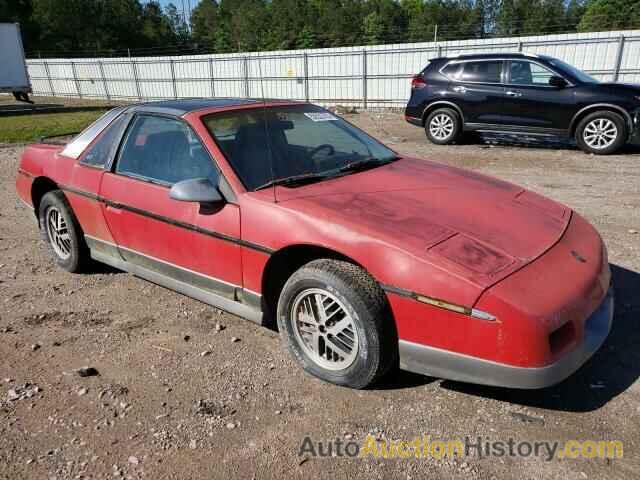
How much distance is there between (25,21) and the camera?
59844 mm

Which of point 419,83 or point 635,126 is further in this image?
point 419,83

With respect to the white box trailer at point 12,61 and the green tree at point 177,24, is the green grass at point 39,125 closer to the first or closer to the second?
the white box trailer at point 12,61

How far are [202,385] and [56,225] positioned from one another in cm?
254

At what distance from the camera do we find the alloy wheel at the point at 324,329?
108 inches

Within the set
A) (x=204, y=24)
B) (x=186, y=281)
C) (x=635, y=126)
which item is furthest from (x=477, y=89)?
(x=204, y=24)

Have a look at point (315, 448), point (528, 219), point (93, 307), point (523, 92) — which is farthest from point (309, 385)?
point (523, 92)

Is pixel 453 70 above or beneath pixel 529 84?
above

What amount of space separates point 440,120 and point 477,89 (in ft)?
3.33

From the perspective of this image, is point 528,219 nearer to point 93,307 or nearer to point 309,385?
point 309,385

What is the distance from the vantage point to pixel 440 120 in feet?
35.6

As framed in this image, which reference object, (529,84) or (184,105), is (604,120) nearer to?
(529,84)

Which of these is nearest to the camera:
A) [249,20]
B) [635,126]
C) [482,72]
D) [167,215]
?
[167,215]

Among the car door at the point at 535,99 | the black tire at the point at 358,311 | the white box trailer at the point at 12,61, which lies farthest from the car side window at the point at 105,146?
the white box trailer at the point at 12,61

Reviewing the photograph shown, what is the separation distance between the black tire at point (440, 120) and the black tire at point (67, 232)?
324 inches
